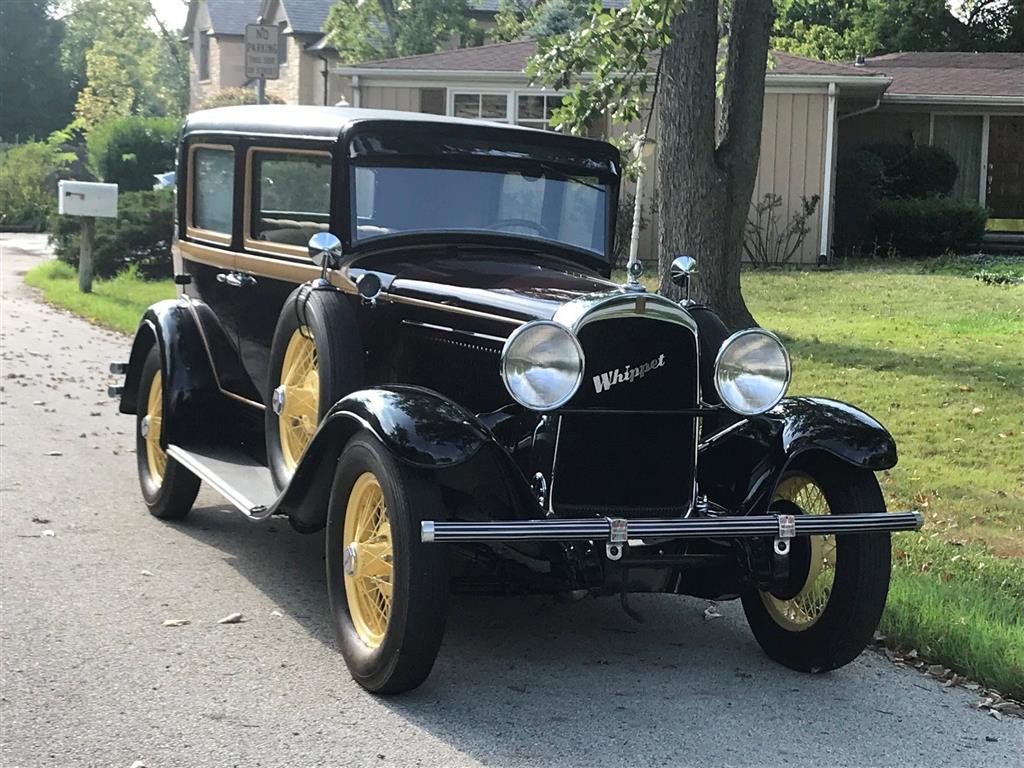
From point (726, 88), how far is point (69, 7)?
251 feet

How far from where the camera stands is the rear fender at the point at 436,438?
A: 4.51 m

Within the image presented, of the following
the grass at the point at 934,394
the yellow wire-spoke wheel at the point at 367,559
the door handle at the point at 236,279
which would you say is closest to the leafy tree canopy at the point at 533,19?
the grass at the point at 934,394

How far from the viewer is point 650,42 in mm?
10453

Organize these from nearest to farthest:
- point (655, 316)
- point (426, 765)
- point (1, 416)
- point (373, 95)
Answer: point (426, 765) < point (655, 316) < point (1, 416) < point (373, 95)

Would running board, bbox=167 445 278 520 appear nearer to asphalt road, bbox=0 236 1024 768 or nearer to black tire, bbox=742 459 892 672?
asphalt road, bbox=0 236 1024 768

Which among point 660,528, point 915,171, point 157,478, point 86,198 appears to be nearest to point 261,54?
point 86,198

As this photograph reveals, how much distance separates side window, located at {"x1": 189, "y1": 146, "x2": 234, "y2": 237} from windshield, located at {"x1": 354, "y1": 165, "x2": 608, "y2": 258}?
1302mm

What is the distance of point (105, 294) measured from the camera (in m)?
17.8

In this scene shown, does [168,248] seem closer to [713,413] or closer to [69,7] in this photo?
[713,413]

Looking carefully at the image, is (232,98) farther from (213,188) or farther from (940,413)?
(213,188)

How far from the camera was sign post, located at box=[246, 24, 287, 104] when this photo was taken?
15.0 metres

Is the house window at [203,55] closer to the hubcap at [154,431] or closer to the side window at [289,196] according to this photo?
the hubcap at [154,431]

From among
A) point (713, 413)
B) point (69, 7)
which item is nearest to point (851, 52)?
point (713, 413)

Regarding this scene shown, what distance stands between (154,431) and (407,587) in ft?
10.6
